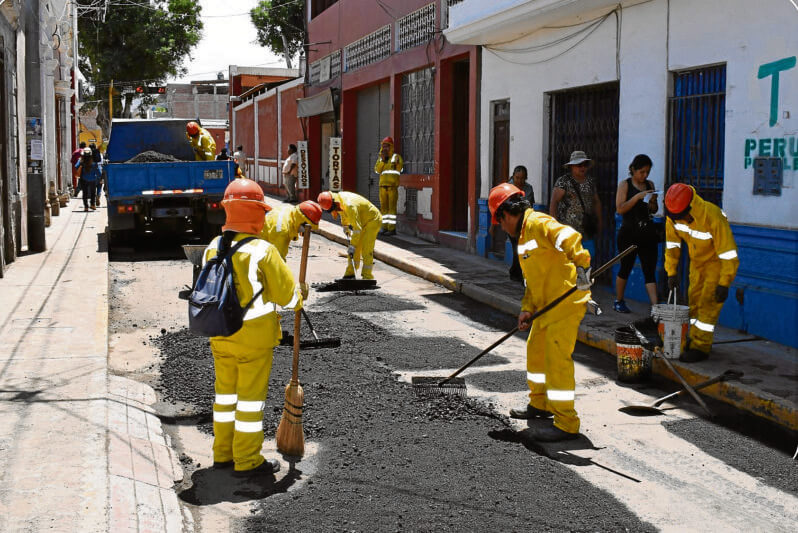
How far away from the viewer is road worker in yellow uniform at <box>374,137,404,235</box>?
18188 mm

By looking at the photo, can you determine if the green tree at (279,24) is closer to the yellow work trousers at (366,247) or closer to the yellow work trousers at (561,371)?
the yellow work trousers at (366,247)

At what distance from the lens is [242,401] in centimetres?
512

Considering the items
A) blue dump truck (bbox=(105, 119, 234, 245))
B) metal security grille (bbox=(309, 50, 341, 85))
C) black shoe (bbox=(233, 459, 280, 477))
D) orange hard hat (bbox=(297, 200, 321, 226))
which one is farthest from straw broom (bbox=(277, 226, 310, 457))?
metal security grille (bbox=(309, 50, 341, 85))

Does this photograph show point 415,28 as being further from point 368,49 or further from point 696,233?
point 696,233

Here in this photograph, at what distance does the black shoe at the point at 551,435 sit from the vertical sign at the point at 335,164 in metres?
17.8

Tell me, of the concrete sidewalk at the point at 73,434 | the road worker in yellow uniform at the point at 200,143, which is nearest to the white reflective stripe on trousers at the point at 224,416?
the concrete sidewalk at the point at 73,434

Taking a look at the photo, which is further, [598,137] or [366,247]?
[366,247]

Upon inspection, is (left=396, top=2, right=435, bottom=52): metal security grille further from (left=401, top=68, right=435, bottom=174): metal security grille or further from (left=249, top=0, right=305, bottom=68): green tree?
(left=249, top=0, right=305, bottom=68): green tree

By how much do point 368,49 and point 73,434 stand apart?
17201mm

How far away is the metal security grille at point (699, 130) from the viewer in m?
9.54

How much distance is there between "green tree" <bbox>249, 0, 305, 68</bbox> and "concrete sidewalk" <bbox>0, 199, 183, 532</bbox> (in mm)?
43586

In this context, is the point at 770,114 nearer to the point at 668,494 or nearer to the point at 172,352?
the point at 668,494

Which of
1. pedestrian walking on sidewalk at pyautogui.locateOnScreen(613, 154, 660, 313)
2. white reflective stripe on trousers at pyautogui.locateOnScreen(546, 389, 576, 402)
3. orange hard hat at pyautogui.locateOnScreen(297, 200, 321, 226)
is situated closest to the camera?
white reflective stripe on trousers at pyautogui.locateOnScreen(546, 389, 576, 402)

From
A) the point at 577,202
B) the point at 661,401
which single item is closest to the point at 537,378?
the point at 661,401
